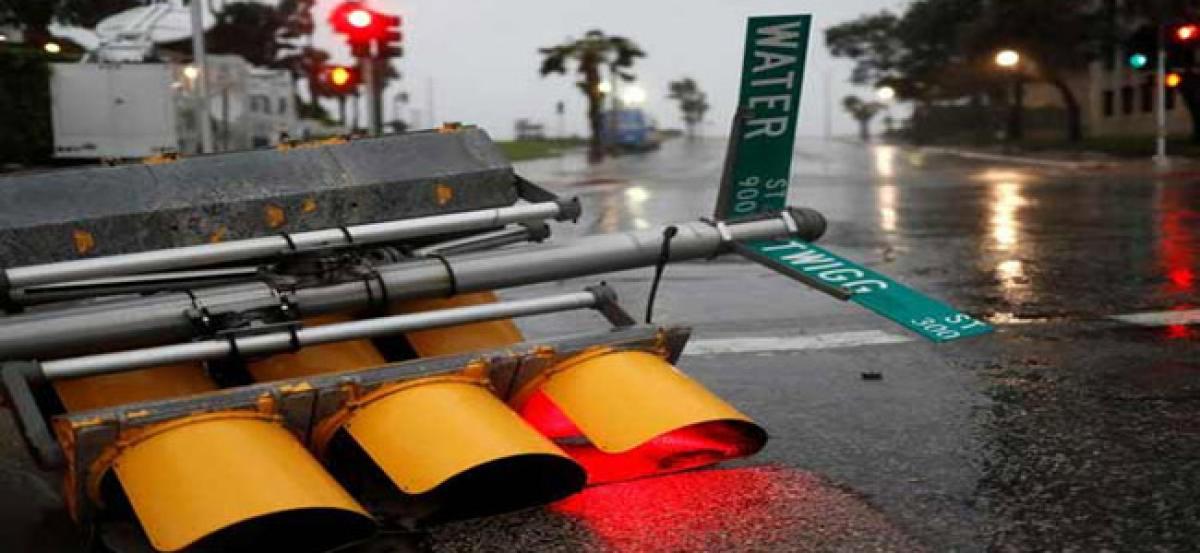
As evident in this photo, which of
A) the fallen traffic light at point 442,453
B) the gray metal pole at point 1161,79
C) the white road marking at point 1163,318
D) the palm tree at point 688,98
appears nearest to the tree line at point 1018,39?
the gray metal pole at point 1161,79

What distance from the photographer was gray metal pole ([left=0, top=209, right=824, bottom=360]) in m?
3.85

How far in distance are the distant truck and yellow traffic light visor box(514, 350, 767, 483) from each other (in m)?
68.5

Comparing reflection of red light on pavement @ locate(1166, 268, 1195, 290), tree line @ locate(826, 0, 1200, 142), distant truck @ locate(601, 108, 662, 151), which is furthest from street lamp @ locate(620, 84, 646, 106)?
reflection of red light on pavement @ locate(1166, 268, 1195, 290)

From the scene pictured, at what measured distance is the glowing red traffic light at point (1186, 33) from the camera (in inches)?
1144

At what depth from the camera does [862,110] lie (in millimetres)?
144750

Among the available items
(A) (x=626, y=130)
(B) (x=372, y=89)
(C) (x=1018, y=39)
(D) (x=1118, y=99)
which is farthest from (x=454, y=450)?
(A) (x=626, y=130)

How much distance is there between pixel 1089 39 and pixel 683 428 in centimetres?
5039

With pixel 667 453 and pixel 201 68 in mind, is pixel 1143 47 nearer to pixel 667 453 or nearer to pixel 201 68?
pixel 201 68

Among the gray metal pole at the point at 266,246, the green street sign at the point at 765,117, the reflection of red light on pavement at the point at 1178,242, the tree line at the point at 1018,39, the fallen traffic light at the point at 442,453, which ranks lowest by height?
the reflection of red light on pavement at the point at 1178,242

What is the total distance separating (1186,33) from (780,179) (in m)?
27.7

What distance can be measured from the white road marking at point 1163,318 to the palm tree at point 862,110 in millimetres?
128226

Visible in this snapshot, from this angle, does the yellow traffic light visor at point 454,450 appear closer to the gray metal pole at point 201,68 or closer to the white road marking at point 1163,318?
the white road marking at point 1163,318

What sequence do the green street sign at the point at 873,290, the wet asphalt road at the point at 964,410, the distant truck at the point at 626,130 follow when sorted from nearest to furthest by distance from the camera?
1. the wet asphalt road at the point at 964,410
2. the green street sign at the point at 873,290
3. the distant truck at the point at 626,130

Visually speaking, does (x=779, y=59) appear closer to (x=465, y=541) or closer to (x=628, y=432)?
(x=628, y=432)
